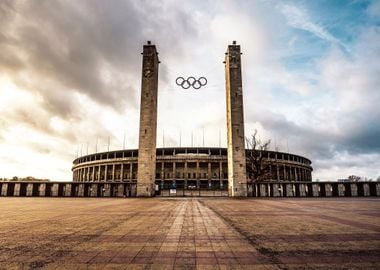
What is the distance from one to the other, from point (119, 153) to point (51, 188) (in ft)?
132

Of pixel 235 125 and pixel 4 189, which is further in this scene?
pixel 4 189

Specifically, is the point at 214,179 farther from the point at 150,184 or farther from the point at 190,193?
the point at 150,184

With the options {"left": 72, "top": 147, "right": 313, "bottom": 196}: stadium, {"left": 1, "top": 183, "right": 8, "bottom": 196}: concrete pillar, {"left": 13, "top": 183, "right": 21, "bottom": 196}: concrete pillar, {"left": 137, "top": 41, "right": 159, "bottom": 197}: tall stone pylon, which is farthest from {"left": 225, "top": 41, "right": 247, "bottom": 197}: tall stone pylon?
{"left": 1, "top": 183, "right": 8, "bottom": 196}: concrete pillar

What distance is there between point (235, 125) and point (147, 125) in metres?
14.1

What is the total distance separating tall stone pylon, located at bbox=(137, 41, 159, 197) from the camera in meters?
38.9

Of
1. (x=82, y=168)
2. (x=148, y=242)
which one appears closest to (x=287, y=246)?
(x=148, y=242)

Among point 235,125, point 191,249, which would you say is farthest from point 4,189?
point 191,249

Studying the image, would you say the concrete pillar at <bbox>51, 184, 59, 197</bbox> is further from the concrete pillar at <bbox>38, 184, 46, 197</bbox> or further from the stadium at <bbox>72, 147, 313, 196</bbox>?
the stadium at <bbox>72, 147, 313, 196</bbox>

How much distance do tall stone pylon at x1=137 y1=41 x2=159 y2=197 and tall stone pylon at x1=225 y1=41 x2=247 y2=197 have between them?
12402 millimetres

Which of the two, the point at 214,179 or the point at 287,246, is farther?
the point at 214,179

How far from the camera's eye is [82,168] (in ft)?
301

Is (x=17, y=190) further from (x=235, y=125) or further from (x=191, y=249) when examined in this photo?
(x=191, y=249)

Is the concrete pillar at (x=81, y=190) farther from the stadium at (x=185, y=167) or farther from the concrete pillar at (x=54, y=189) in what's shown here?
the stadium at (x=185, y=167)

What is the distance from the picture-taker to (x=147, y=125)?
40062mm
